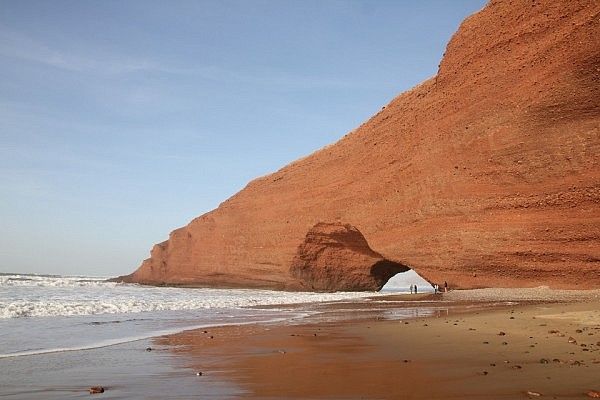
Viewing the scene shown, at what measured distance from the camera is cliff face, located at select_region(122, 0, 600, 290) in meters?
24.0

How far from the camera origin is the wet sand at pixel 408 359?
475 cm

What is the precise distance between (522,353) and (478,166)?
21853 mm

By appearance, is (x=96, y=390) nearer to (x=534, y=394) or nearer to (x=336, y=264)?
(x=534, y=394)

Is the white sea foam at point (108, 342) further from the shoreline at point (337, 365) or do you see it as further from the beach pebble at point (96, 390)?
the beach pebble at point (96, 390)

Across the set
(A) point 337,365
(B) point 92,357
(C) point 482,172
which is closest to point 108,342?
(B) point 92,357

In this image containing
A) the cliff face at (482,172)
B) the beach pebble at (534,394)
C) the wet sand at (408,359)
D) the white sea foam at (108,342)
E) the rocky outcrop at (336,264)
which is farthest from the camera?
the rocky outcrop at (336,264)

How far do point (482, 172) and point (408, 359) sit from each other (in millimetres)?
22153

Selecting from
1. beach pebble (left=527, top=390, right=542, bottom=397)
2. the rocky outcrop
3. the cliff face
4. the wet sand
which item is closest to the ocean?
the wet sand

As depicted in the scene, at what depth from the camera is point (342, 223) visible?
37.0m

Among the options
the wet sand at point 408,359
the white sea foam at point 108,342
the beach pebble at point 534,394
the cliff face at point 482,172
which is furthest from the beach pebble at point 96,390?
the cliff face at point 482,172

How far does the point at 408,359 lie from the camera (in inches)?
264

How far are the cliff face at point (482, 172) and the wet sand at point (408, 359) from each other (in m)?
14.6

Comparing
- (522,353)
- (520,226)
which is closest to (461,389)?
(522,353)

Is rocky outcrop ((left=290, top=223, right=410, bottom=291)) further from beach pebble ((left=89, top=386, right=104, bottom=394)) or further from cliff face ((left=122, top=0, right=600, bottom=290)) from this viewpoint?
beach pebble ((left=89, top=386, right=104, bottom=394))
